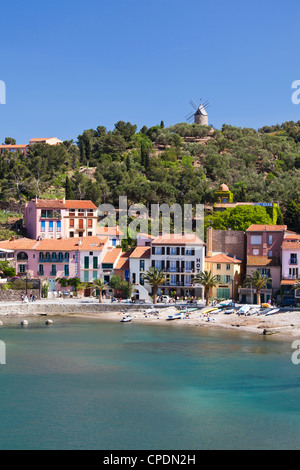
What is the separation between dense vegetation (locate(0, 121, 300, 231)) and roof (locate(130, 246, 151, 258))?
23.0 m

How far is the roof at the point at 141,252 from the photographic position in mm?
68125

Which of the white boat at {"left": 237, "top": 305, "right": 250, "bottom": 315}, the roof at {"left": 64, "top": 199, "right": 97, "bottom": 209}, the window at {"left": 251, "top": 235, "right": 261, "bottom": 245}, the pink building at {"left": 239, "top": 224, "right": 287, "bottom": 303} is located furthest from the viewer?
the roof at {"left": 64, "top": 199, "right": 97, "bottom": 209}

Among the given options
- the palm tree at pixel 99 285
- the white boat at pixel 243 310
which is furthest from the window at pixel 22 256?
the white boat at pixel 243 310

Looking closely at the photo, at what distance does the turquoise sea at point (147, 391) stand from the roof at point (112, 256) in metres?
17.2

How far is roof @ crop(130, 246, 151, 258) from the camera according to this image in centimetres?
6812

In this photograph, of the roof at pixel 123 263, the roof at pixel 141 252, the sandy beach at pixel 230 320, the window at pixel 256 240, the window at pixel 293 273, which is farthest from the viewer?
the roof at pixel 123 263

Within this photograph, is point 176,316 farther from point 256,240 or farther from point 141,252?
point 256,240

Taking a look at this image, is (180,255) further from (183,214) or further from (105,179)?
(105,179)

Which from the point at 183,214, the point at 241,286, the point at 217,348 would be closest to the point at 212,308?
the point at 241,286

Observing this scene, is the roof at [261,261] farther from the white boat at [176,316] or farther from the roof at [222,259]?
the white boat at [176,316]

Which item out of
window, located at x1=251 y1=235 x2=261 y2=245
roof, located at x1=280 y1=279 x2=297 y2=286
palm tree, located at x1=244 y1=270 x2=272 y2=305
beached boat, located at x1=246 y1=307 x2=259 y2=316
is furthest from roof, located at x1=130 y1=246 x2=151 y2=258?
roof, located at x1=280 y1=279 x2=297 y2=286

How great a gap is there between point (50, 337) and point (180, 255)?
2008 centimetres

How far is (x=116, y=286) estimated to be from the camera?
6688 centimetres

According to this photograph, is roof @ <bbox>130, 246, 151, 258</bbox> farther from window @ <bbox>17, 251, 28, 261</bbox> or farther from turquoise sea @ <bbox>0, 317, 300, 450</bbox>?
turquoise sea @ <bbox>0, 317, 300, 450</bbox>
